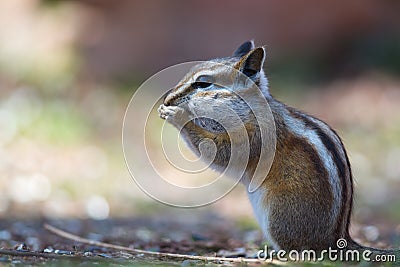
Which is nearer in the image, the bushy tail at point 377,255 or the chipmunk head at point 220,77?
the bushy tail at point 377,255

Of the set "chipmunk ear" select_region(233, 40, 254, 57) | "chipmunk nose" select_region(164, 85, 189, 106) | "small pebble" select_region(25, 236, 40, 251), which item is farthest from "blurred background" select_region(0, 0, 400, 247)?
"chipmunk nose" select_region(164, 85, 189, 106)

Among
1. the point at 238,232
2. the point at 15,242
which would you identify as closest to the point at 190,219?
the point at 238,232

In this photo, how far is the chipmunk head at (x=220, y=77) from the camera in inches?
186

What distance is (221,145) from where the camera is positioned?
15.9 ft

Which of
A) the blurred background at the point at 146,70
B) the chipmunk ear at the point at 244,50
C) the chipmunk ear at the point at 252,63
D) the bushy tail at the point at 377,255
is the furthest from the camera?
the blurred background at the point at 146,70

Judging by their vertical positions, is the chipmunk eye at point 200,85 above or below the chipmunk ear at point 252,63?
below

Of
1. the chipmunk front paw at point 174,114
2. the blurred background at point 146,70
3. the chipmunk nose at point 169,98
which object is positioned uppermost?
the blurred background at point 146,70

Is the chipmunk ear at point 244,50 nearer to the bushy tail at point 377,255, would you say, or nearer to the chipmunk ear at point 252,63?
the chipmunk ear at point 252,63

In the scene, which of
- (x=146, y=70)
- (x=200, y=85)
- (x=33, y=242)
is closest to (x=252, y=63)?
(x=200, y=85)

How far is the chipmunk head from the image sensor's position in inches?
186

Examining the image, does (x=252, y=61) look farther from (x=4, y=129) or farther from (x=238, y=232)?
(x=4, y=129)

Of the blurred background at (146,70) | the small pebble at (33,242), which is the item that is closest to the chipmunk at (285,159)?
the small pebble at (33,242)

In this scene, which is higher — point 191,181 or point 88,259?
point 191,181

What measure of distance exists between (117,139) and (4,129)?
1.74m
